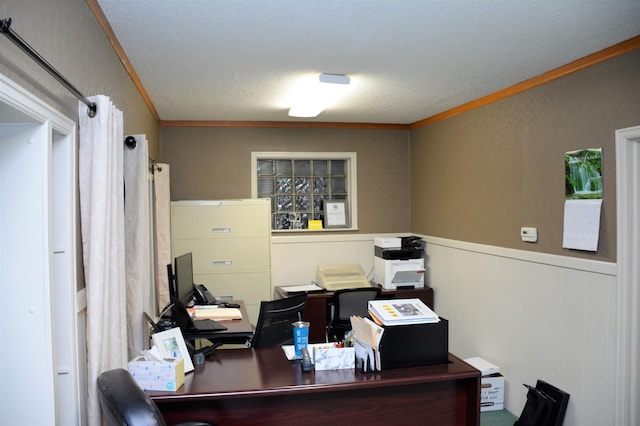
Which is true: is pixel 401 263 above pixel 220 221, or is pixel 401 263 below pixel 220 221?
below

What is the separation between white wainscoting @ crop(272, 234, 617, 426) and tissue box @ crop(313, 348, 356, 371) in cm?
175

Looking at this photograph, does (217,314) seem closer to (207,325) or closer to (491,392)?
(207,325)

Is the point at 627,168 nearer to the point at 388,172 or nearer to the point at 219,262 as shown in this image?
the point at 388,172

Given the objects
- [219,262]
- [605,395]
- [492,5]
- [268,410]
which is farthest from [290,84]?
[605,395]

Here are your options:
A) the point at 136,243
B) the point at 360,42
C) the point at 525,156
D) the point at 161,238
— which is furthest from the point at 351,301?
the point at 360,42

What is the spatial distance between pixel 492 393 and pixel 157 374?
9.35ft

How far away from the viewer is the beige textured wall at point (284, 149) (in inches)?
215

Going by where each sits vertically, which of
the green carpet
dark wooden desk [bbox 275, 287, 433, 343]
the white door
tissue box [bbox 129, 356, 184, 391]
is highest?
the white door

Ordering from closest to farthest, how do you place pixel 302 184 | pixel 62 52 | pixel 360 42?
1. pixel 62 52
2. pixel 360 42
3. pixel 302 184

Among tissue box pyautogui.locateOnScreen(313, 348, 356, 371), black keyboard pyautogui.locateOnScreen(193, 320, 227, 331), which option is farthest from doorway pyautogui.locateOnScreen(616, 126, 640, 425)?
black keyboard pyautogui.locateOnScreen(193, 320, 227, 331)

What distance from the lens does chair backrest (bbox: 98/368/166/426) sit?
1713mm

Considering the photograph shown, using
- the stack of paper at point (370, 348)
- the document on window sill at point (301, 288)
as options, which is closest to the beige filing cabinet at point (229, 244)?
the document on window sill at point (301, 288)

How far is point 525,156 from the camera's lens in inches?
151

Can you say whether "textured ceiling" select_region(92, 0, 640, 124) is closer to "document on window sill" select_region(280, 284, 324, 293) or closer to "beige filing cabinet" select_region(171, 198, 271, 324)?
"beige filing cabinet" select_region(171, 198, 271, 324)
